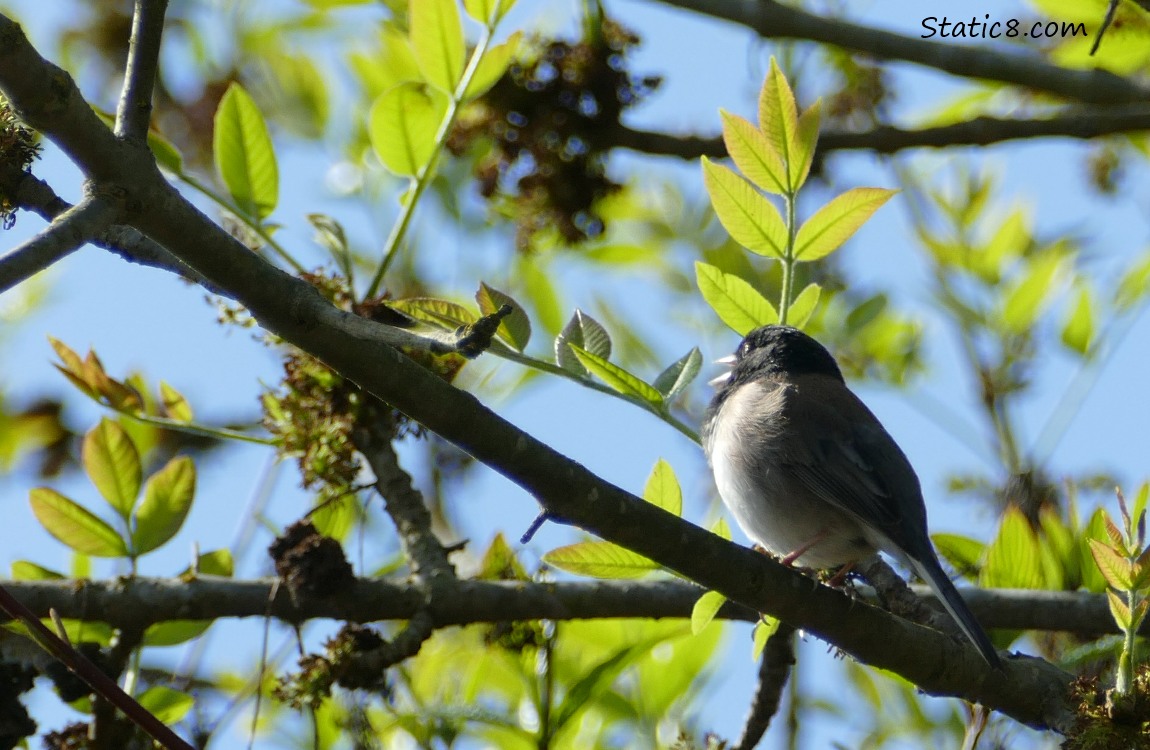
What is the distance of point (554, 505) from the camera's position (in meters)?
1.62

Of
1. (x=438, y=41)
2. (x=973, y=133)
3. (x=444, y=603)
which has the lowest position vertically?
(x=444, y=603)

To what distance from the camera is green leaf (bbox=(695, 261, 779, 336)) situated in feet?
7.20

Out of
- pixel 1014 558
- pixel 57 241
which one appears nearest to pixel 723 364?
pixel 1014 558

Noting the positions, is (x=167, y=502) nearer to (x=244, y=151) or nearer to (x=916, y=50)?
(x=244, y=151)

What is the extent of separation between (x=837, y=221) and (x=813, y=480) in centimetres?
97

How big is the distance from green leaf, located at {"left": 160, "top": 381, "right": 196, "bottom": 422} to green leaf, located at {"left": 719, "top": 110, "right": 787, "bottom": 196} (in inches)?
48.4

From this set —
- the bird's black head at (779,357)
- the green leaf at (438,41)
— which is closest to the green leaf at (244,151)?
the green leaf at (438,41)

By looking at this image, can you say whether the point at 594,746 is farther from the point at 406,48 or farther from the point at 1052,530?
the point at 406,48

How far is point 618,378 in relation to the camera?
6.49 feet

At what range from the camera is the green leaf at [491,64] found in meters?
2.32

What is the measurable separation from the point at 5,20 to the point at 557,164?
192 cm

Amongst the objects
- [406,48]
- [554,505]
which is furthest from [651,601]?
[406,48]

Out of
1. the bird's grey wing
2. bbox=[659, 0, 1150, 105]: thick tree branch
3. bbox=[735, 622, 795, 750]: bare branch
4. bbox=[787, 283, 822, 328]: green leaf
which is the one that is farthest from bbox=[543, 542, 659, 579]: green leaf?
bbox=[659, 0, 1150, 105]: thick tree branch

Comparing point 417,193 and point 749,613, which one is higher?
point 417,193
